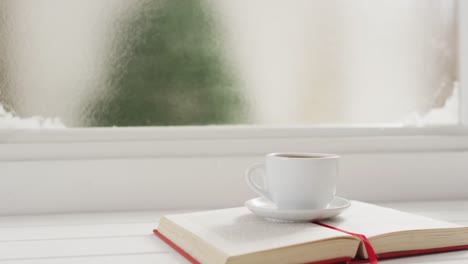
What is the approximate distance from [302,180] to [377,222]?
0.11 m

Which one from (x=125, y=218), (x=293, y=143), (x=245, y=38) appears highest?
(x=245, y=38)

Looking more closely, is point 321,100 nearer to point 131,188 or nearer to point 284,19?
point 284,19

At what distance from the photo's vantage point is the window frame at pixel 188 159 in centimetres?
110

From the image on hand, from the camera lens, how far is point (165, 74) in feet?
4.10

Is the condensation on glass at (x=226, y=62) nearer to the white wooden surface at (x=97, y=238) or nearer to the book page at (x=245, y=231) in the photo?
the white wooden surface at (x=97, y=238)

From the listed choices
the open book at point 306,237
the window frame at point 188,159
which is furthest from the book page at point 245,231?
the window frame at point 188,159

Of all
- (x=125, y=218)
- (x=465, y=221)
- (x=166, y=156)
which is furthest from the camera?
(x=166, y=156)

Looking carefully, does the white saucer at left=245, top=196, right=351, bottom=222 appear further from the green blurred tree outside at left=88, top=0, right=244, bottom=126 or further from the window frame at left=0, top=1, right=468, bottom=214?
the green blurred tree outside at left=88, top=0, right=244, bottom=126

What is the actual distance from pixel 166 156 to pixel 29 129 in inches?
12.0

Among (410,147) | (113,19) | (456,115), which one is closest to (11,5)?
(113,19)

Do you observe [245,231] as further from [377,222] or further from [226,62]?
[226,62]

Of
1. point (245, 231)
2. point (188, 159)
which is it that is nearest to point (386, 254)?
point (245, 231)

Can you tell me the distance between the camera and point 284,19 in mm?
1297

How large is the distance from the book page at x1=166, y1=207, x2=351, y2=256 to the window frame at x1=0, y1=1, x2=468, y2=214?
34 cm
